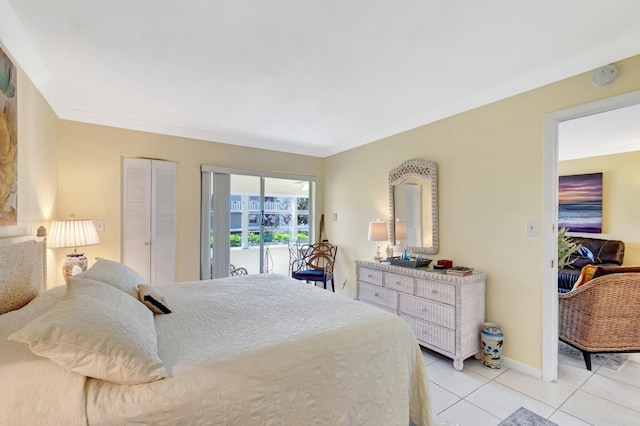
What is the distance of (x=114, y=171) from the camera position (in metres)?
3.41

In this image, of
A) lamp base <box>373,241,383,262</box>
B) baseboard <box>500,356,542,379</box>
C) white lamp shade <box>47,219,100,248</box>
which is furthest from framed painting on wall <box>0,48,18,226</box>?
baseboard <box>500,356,542,379</box>

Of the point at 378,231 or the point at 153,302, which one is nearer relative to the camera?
the point at 153,302

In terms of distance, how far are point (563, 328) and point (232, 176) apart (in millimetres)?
4213

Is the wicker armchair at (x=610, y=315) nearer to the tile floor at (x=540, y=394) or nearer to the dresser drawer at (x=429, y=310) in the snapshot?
the tile floor at (x=540, y=394)

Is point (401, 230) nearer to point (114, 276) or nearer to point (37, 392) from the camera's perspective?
point (114, 276)

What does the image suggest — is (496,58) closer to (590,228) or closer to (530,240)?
(530,240)

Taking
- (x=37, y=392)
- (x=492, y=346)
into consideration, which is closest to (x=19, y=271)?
(x=37, y=392)

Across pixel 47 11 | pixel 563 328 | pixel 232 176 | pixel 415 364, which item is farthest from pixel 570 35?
pixel 232 176

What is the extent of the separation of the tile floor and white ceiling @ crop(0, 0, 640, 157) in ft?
7.96

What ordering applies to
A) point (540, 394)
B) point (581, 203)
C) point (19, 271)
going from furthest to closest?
point (581, 203) < point (540, 394) < point (19, 271)

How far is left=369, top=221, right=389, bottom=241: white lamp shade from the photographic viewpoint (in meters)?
3.67

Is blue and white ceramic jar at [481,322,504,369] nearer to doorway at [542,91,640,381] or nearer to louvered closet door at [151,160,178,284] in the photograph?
doorway at [542,91,640,381]

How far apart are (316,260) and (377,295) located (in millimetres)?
1556

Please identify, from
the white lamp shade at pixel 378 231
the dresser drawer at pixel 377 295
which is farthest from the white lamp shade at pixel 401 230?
the dresser drawer at pixel 377 295
